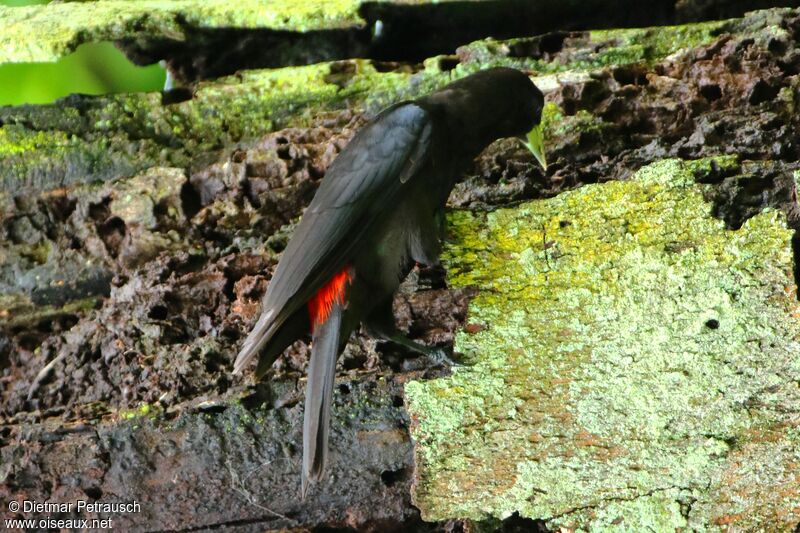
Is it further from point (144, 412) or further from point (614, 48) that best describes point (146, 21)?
point (614, 48)

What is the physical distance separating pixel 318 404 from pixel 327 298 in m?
0.38

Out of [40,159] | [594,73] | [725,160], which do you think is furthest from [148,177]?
[725,160]

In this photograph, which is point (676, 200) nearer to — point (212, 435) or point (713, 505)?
point (713, 505)

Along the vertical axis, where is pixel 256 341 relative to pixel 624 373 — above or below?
above

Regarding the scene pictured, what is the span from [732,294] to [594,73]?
104cm

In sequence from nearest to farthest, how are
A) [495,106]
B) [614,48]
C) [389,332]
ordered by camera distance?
A: [389,332], [495,106], [614,48]

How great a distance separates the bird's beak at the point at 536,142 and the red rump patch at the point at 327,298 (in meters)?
0.75

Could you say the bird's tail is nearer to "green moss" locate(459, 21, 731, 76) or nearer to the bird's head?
the bird's head

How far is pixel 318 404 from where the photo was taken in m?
2.31

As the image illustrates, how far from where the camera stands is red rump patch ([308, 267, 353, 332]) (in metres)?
2.54

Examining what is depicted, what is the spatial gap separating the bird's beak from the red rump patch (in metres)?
0.75

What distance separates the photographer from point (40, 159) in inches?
116

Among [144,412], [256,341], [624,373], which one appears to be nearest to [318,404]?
[256,341]

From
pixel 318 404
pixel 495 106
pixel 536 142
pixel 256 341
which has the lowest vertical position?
pixel 318 404
